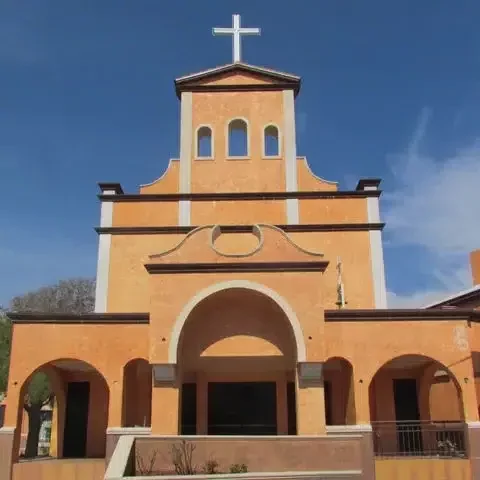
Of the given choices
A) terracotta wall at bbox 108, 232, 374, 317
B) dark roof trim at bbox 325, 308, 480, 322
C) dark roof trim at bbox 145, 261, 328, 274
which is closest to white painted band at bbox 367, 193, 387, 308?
terracotta wall at bbox 108, 232, 374, 317

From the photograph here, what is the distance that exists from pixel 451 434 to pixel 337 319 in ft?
18.2

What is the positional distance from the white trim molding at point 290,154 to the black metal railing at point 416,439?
24.6ft

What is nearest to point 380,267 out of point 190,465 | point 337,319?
point 337,319

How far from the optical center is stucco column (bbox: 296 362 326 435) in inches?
648

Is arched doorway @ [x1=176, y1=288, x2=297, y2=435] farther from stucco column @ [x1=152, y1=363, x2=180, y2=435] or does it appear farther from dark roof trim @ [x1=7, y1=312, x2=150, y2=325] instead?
dark roof trim @ [x1=7, y1=312, x2=150, y2=325]

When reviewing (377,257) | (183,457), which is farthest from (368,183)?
(183,457)

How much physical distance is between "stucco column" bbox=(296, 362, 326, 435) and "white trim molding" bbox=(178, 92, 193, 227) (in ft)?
24.7

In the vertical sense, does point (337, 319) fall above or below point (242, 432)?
above

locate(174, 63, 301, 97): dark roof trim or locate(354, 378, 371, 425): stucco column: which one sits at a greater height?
locate(174, 63, 301, 97): dark roof trim

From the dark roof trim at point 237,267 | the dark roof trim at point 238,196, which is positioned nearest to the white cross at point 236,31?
the dark roof trim at point 238,196

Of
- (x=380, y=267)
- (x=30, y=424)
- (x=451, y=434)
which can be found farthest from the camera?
(x=30, y=424)

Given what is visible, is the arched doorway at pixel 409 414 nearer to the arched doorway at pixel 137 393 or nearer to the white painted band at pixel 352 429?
the white painted band at pixel 352 429

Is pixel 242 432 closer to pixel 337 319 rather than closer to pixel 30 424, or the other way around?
pixel 337 319

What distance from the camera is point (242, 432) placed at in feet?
66.8
